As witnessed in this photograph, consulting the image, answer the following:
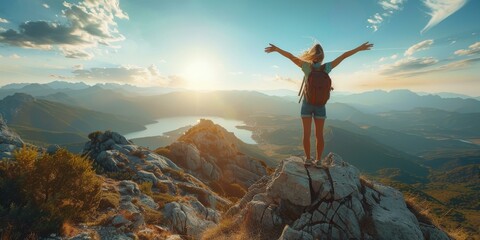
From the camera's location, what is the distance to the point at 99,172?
29.1 m

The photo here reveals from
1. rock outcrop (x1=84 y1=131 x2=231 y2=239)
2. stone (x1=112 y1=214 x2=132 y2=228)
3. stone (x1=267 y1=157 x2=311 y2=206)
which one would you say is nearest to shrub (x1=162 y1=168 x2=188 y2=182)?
rock outcrop (x1=84 y1=131 x2=231 y2=239)

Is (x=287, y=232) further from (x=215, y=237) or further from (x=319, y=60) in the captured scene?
(x=319, y=60)

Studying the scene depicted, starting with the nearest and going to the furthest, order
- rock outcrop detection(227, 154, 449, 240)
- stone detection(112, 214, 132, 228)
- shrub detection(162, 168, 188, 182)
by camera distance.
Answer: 1. rock outcrop detection(227, 154, 449, 240)
2. stone detection(112, 214, 132, 228)
3. shrub detection(162, 168, 188, 182)

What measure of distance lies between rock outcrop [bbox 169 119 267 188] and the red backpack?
1914 inches

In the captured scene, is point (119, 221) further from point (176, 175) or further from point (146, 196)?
point (176, 175)

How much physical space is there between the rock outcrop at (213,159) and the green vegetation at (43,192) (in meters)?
43.5

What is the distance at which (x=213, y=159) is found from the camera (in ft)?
218

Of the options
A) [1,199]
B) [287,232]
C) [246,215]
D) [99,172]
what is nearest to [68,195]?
[1,199]

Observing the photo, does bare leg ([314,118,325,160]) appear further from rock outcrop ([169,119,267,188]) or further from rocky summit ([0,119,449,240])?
rock outcrop ([169,119,267,188])

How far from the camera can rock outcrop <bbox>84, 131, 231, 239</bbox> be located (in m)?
14.0

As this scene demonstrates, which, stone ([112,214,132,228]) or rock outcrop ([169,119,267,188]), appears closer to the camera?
stone ([112,214,132,228])

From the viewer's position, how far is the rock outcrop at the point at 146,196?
1402 centimetres

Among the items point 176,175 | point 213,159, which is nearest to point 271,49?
point 176,175

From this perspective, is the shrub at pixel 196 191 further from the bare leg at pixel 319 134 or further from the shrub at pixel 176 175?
the bare leg at pixel 319 134
